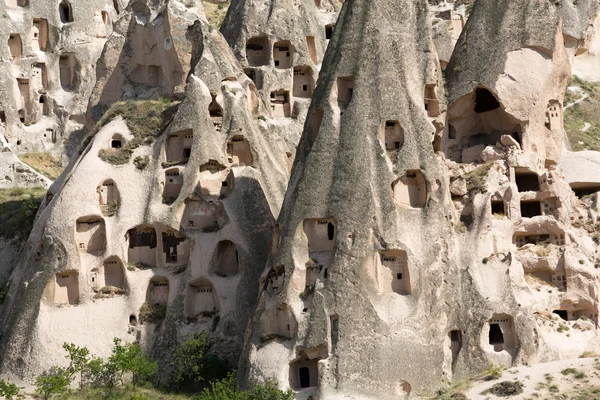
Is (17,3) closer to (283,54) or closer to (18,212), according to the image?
(283,54)

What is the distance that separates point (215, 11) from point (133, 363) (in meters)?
41.1

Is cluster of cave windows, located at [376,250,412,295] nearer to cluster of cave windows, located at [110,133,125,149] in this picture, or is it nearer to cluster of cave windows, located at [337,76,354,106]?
cluster of cave windows, located at [337,76,354,106]

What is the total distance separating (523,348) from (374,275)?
6.03m

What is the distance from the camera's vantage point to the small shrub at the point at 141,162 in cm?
5844

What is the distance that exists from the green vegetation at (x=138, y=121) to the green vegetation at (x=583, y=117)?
24.0 metres

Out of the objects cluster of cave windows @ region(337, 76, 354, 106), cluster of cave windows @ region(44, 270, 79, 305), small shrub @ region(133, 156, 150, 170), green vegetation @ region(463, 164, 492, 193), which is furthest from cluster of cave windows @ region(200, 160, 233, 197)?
green vegetation @ region(463, 164, 492, 193)

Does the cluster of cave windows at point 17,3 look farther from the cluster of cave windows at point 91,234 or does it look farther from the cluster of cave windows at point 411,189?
the cluster of cave windows at point 411,189

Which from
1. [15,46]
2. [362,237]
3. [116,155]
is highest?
[15,46]

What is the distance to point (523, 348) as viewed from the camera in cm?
5084

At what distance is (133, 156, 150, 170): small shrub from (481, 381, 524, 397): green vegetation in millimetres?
18284

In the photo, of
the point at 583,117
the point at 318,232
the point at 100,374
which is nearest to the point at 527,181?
the point at 318,232

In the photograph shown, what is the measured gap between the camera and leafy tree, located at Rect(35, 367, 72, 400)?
170 feet

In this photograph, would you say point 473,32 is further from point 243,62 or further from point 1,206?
point 1,206

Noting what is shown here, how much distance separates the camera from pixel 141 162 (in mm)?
58562
